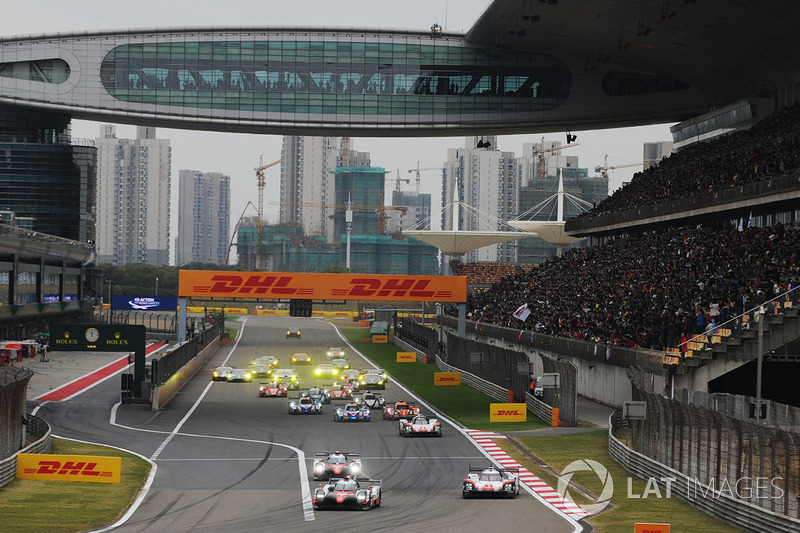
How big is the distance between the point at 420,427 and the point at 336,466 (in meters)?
11.3

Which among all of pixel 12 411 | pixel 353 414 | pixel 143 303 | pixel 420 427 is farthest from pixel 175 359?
pixel 12 411

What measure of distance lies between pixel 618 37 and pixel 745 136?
10433mm

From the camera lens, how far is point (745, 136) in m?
68.6

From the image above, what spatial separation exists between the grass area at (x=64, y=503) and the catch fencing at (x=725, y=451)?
15214 millimetres

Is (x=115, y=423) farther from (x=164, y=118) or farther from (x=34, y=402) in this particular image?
(x=164, y=118)

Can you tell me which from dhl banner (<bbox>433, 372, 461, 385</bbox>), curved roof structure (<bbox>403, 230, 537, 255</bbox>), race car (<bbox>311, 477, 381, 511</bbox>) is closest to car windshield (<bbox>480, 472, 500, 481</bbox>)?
race car (<bbox>311, 477, 381, 511</bbox>)

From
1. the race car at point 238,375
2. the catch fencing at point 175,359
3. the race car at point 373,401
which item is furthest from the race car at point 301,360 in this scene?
the race car at point 373,401

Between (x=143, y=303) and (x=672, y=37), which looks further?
(x=143, y=303)

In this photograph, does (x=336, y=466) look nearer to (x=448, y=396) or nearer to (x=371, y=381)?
(x=448, y=396)

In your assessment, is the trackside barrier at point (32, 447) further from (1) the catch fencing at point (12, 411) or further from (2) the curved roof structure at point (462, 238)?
(2) the curved roof structure at point (462, 238)

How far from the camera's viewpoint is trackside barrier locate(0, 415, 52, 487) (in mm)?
31172

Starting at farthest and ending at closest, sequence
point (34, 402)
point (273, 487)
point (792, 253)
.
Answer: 1. point (34, 402)
2. point (792, 253)
3. point (273, 487)

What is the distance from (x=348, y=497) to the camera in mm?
28891

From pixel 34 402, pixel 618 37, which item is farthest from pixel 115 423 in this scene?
pixel 618 37
